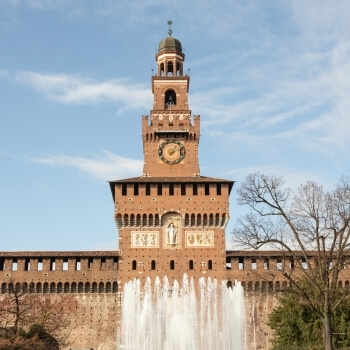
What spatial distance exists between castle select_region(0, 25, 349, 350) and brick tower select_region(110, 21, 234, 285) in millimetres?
58

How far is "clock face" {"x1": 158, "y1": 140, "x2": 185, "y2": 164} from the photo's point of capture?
132ft

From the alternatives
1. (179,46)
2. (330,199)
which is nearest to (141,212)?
(179,46)

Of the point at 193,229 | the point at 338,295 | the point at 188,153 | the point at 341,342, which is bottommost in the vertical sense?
the point at 341,342

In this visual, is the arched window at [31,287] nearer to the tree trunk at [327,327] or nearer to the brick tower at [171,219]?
the brick tower at [171,219]

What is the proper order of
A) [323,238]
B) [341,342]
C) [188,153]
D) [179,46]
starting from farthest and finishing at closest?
[179,46] → [188,153] → [341,342] → [323,238]

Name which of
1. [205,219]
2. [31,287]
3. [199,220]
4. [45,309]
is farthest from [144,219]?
[31,287]

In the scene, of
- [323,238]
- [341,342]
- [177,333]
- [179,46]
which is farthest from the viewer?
[179,46]

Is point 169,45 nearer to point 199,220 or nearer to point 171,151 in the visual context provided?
point 171,151

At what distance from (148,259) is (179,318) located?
12.5ft

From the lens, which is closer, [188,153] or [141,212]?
[141,212]

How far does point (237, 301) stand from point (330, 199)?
19194 millimetres

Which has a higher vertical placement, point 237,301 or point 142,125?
point 142,125

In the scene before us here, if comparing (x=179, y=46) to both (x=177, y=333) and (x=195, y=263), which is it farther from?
(x=177, y=333)

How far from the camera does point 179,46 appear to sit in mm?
43156
